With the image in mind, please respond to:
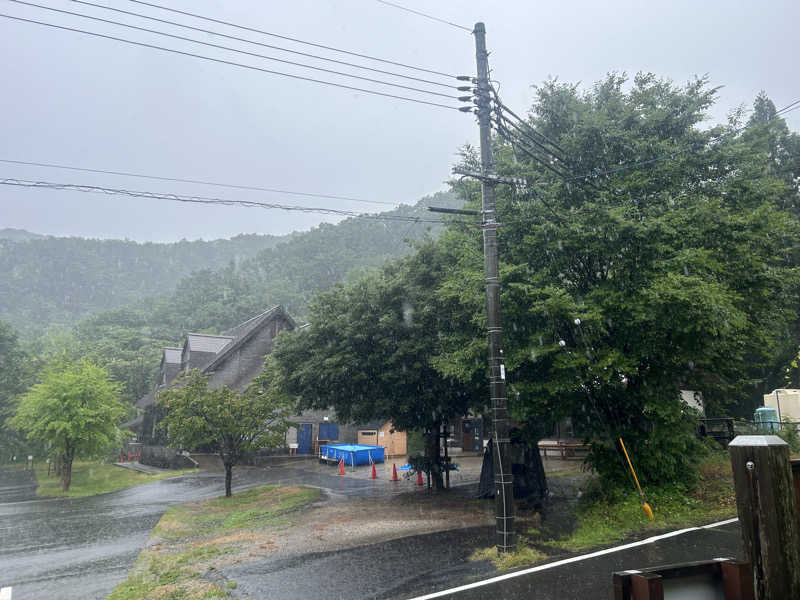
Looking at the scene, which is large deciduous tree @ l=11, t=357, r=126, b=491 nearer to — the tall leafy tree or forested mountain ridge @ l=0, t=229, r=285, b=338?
the tall leafy tree

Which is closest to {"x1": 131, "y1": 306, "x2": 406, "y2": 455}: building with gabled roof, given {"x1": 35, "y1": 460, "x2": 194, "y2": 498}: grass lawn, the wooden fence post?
{"x1": 35, "y1": 460, "x2": 194, "y2": 498}: grass lawn

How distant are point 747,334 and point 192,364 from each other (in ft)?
121

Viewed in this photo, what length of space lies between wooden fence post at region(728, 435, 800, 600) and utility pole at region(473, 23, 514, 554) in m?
7.48

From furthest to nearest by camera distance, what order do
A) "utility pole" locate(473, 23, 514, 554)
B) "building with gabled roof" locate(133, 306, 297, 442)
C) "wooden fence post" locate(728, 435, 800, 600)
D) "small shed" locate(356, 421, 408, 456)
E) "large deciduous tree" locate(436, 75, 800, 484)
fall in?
"building with gabled roof" locate(133, 306, 297, 442) < "small shed" locate(356, 421, 408, 456) < "large deciduous tree" locate(436, 75, 800, 484) < "utility pole" locate(473, 23, 514, 554) < "wooden fence post" locate(728, 435, 800, 600)

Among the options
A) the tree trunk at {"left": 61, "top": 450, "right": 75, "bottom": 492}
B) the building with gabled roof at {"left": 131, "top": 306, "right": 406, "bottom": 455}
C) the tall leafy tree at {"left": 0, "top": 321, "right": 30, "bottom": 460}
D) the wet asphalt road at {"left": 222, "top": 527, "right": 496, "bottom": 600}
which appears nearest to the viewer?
the wet asphalt road at {"left": 222, "top": 527, "right": 496, "bottom": 600}

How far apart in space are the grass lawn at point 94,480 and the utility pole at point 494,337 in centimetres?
2351

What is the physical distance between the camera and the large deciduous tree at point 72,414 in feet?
88.6

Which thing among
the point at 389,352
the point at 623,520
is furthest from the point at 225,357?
the point at 623,520

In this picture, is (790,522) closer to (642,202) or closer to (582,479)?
(642,202)

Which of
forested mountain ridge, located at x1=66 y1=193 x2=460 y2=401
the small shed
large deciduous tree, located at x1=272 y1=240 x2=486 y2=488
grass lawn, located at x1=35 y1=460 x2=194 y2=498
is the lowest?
grass lawn, located at x1=35 y1=460 x2=194 y2=498

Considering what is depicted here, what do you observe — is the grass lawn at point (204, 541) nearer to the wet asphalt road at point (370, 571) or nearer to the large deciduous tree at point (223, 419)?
the wet asphalt road at point (370, 571)

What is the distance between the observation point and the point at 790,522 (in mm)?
2973

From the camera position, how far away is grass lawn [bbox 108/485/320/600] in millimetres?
9266

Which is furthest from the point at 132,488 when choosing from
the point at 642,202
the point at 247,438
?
the point at 642,202
